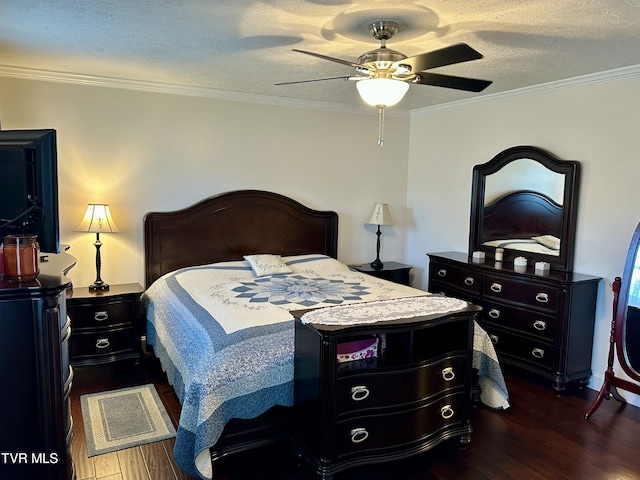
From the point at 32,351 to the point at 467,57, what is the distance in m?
2.17

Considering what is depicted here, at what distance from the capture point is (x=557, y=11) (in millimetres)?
2293

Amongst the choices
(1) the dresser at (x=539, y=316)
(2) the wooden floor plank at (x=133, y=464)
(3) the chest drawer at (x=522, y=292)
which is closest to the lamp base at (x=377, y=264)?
(1) the dresser at (x=539, y=316)

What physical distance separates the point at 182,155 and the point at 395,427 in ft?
9.86

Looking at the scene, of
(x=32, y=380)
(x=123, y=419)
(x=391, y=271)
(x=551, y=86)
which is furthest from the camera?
(x=391, y=271)

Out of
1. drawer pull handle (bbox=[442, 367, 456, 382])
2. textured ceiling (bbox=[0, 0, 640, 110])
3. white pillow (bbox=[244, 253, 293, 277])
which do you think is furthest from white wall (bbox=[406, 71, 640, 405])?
white pillow (bbox=[244, 253, 293, 277])

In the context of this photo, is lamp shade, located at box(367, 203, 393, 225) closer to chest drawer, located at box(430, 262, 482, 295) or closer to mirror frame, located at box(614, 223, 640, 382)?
chest drawer, located at box(430, 262, 482, 295)

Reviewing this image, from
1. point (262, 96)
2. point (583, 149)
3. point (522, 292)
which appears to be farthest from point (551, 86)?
point (262, 96)

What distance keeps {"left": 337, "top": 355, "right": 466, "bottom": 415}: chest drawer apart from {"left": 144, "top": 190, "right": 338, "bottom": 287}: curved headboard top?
2.42 m

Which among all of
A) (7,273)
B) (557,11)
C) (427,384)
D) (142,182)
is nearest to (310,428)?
(427,384)

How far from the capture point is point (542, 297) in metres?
3.63

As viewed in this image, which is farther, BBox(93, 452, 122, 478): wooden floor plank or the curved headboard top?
the curved headboard top

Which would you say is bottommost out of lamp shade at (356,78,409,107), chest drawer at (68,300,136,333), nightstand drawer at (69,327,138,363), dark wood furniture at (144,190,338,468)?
nightstand drawer at (69,327,138,363)

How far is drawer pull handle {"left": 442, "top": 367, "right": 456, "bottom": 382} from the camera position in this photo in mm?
2628

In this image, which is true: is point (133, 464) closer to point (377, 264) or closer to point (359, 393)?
point (359, 393)
